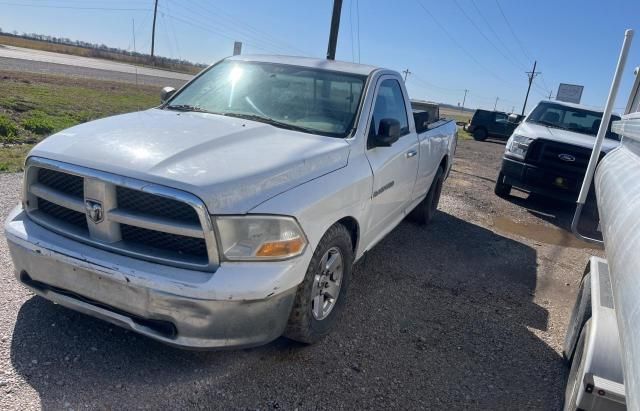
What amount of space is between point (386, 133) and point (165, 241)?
1.85m

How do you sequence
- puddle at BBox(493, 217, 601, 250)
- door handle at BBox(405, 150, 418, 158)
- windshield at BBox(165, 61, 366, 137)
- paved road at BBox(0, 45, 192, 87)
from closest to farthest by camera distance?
windshield at BBox(165, 61, 366, 137) → door handle at BBox(405, 150, 418, 158) → puddle at BBox(493, 217, 601, 250) → paved road at BBox(0, 45, 192, 87)

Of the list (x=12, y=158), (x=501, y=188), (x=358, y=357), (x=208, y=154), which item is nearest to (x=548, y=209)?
(x=501, y=188)

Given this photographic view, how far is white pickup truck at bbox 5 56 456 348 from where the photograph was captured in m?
2.41

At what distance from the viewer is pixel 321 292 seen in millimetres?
3166

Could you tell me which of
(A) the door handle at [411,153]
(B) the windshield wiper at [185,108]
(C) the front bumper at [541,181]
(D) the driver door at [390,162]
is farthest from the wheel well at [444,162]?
(B) the windshield wiper at [185,108]

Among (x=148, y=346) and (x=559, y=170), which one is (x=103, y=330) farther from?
(x=559, y=170)

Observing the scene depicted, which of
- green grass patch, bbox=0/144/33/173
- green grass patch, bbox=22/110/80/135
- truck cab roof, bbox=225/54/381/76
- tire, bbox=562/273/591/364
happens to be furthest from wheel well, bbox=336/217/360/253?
green grass patch, bbox=22/110/80/135

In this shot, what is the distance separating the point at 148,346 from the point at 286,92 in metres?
2.17

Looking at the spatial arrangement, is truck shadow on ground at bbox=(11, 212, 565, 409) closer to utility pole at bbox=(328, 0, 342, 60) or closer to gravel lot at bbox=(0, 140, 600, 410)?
gravel lot at bbox=(0, 140, 600, 410)

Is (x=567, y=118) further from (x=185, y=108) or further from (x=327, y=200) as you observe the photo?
(x=327, y=200)

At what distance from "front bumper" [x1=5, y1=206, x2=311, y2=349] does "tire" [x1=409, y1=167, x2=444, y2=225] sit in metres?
3.87

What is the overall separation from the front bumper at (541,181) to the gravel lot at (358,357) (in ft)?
10.7

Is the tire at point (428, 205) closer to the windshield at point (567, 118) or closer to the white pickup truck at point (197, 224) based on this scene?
the white pickup truck at point (197, 224)

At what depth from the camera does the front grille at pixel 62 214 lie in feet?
8.94
